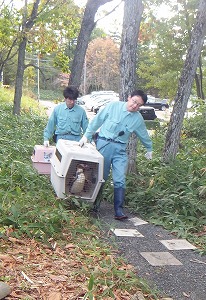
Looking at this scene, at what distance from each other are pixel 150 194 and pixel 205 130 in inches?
296

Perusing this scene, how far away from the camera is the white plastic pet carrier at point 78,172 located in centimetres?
507

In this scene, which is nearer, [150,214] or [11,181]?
[11,181]

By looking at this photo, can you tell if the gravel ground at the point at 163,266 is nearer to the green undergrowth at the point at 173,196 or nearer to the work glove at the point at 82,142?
the green undergrowth at the point at 173,196

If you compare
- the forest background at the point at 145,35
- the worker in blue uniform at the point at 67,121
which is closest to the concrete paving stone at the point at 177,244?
the worker in blue uniform at the point at 67,121

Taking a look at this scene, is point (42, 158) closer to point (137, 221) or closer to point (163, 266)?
point (137, 221)

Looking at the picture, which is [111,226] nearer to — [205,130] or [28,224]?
[28,224]

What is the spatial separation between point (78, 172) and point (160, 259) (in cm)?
159

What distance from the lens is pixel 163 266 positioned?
13.1ft

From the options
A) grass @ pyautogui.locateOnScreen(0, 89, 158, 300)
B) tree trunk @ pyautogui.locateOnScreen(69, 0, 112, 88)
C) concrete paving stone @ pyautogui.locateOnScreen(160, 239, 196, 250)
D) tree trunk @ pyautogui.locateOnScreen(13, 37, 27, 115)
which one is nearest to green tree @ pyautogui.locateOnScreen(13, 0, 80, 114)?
tree trunk @ pyautogui.locateOnScreen(13, 37, 27, 115)

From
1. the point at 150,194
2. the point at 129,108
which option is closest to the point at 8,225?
the point at 129,108

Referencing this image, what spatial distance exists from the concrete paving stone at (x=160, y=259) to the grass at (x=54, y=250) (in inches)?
12.8

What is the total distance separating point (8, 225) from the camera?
13.3 ft

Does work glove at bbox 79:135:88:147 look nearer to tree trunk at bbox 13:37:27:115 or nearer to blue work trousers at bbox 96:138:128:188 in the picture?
blue work trousers at bbox 96:138:128:188

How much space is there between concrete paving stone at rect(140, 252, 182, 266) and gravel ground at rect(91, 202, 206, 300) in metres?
0.01
